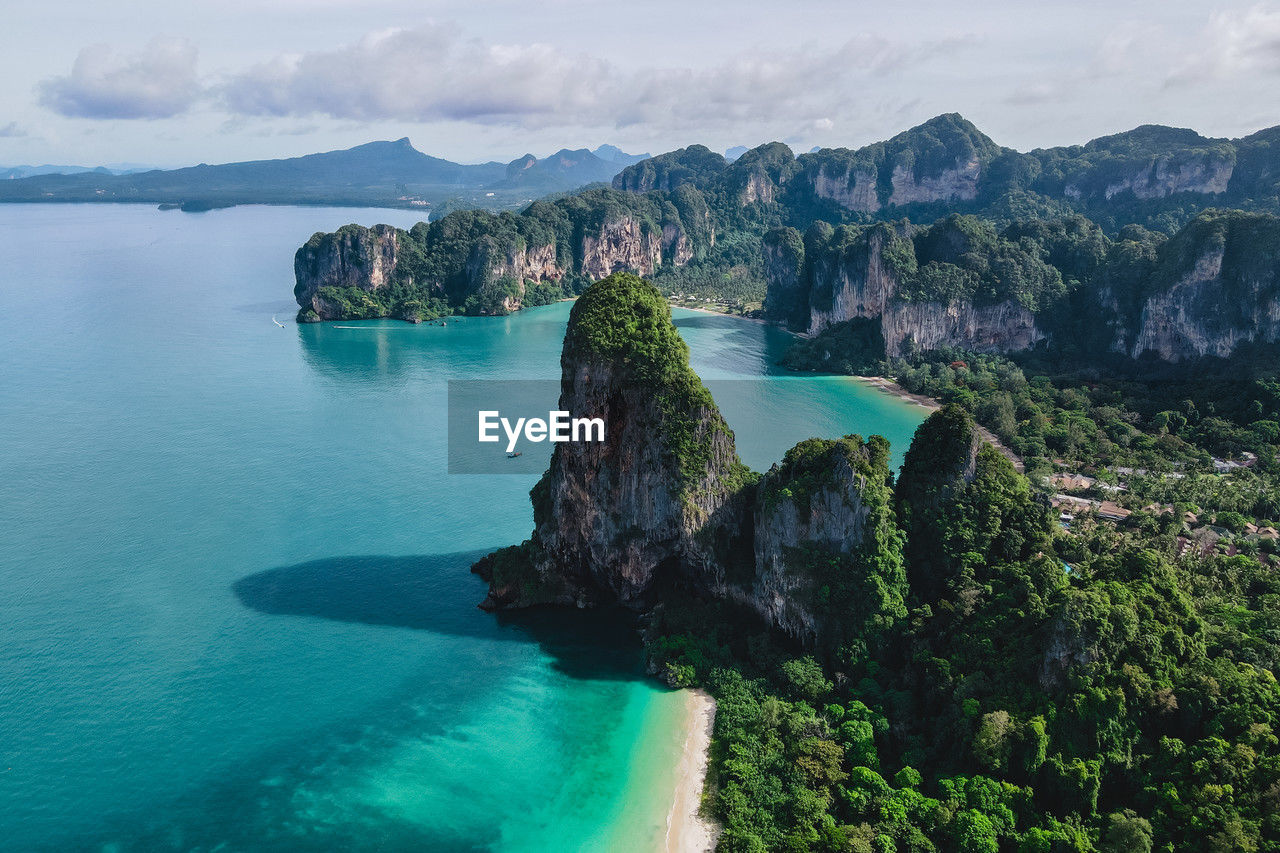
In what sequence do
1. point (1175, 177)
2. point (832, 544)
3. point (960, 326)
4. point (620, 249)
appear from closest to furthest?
point (832, 544), point (960, 326), point (1175, 177), point (620, 249)

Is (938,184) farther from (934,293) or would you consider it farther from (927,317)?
(927,317)

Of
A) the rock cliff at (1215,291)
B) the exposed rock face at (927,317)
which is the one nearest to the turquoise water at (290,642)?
the exposed rock face at (927,317)

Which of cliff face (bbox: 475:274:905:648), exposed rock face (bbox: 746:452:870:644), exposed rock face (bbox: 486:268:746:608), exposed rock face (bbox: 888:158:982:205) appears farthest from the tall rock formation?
exposed rock face (bbox: 888:158:982:205)

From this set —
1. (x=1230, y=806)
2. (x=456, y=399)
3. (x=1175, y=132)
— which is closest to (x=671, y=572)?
(x=1230, y=806)

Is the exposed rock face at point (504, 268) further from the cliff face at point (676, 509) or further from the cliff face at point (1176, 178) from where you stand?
the cliff face at point (1176, 178)

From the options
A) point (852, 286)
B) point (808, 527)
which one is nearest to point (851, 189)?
point (852, 286)

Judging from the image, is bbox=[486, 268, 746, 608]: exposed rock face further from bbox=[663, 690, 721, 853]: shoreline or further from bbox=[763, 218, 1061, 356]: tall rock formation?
bbox=[763, 218, 1061, 356]: tall rock formation

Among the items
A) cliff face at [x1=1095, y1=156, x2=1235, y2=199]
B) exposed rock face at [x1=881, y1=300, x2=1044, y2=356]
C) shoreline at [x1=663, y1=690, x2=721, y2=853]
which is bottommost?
shoreline at [x1=663, y1=690, x2=721, y2=853]

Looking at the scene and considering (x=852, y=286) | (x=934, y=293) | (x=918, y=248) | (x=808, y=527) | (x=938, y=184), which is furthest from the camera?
(x=938, y=184)
